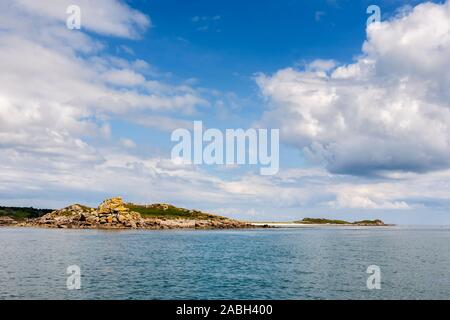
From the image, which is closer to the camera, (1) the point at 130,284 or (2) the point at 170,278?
(1) the point at 130,284

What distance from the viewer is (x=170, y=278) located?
6731 centimetres

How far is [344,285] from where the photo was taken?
201ft

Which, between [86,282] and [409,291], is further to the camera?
[86,282]

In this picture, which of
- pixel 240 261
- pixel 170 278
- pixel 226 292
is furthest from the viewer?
pixel 240 261
